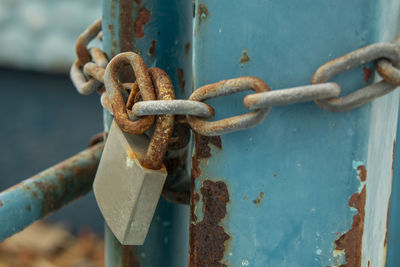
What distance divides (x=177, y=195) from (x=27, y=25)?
79.2 inches

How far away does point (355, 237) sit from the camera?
1.59 ft

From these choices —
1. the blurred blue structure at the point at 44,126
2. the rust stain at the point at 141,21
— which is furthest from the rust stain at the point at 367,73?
the blurred blue structure at the point at 44,126

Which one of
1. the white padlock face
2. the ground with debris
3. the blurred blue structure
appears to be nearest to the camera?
the white padlock face

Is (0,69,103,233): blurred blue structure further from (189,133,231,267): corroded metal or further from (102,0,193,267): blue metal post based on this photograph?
(189,133,231,267): corroded metal

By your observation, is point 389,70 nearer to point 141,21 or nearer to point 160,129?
point 160,129

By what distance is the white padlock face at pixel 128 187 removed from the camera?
1.72 ft

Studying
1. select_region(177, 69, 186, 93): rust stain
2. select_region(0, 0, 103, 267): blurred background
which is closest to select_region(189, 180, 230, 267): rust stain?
select_region(177, 69, 186, 93): rust stain

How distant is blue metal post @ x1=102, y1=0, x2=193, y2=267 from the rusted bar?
9cm

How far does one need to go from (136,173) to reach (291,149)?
169 mm

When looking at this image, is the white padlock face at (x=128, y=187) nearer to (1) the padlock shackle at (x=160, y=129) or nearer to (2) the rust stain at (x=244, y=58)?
(1) the padlock shackle at (x=160, y=129)

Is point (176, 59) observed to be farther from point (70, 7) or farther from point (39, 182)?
point (70, 7)

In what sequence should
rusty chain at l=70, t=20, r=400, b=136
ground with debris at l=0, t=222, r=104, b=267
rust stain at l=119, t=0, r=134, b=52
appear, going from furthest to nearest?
ground with debris at l=0, t=222, r=104, b=267 → rust stain at l=119, t=0, r=134, b=52 → rusty chain at l=70, t=20, r=400, b=136

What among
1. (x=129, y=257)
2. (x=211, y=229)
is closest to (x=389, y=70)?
(x=211, y=229)

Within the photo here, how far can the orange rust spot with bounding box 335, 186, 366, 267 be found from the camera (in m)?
0.48
